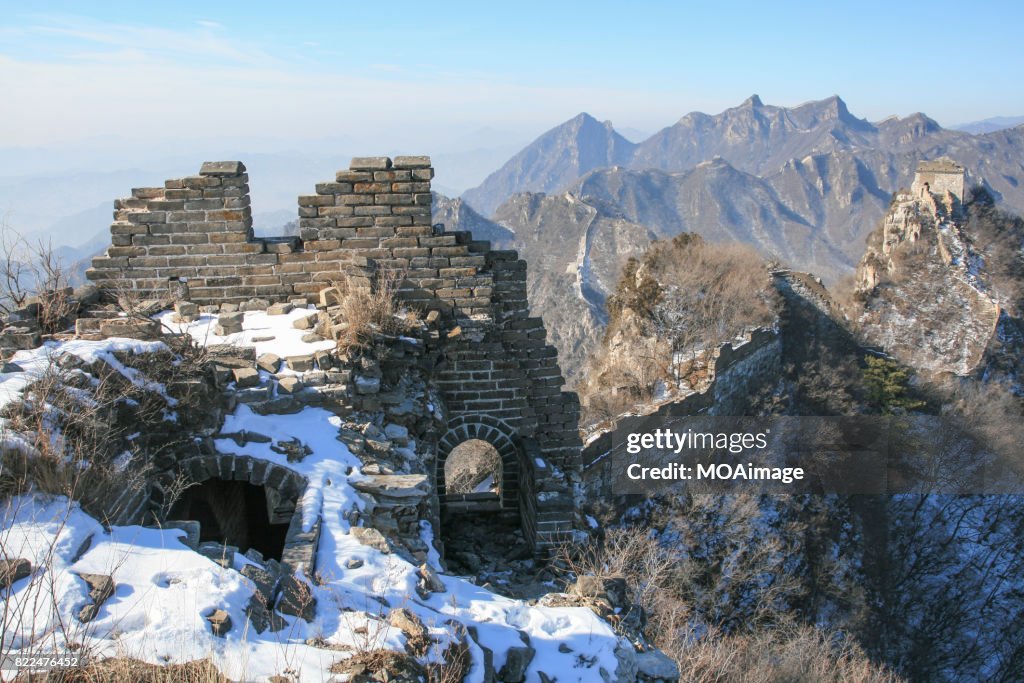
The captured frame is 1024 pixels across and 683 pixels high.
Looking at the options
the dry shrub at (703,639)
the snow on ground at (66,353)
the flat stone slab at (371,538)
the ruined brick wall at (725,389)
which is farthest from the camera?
the ruined brick wall at (725,389)

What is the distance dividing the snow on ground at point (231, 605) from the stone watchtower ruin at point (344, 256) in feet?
7.75

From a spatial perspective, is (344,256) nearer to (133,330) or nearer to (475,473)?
(133,330)

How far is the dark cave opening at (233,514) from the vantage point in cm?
478

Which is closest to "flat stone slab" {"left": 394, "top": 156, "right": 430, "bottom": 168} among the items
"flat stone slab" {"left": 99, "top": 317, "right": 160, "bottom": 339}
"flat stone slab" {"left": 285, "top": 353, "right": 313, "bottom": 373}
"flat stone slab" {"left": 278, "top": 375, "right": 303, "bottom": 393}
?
"flat stone slab" {"left": 285, "top": 353, "right": 313, "bottom": 373}

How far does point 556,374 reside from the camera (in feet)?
22.5

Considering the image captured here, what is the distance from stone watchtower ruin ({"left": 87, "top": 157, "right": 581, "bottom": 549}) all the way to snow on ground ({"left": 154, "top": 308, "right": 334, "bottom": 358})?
35 centimetres

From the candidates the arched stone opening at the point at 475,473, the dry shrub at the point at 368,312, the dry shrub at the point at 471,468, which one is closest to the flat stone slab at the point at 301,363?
the dry shrub at the point at 368,312

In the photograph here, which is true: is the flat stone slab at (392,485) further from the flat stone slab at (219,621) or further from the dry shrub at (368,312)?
the flat stone slab at (219,621)

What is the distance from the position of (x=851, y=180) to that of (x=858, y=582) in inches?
4834

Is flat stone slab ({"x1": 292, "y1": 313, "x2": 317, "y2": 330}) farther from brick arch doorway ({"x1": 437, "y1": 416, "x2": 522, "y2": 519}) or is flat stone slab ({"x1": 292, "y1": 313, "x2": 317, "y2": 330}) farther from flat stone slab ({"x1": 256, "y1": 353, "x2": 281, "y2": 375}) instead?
brick arch doorway ({"x1": 437, "y1": 416, "x2": 522, "y2": 519})

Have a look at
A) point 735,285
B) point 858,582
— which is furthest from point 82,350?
point 735,285

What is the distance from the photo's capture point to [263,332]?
570 cm

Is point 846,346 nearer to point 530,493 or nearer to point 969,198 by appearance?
point 969,198

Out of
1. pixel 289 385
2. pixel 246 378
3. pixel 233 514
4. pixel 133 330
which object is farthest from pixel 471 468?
pixel 133 330
